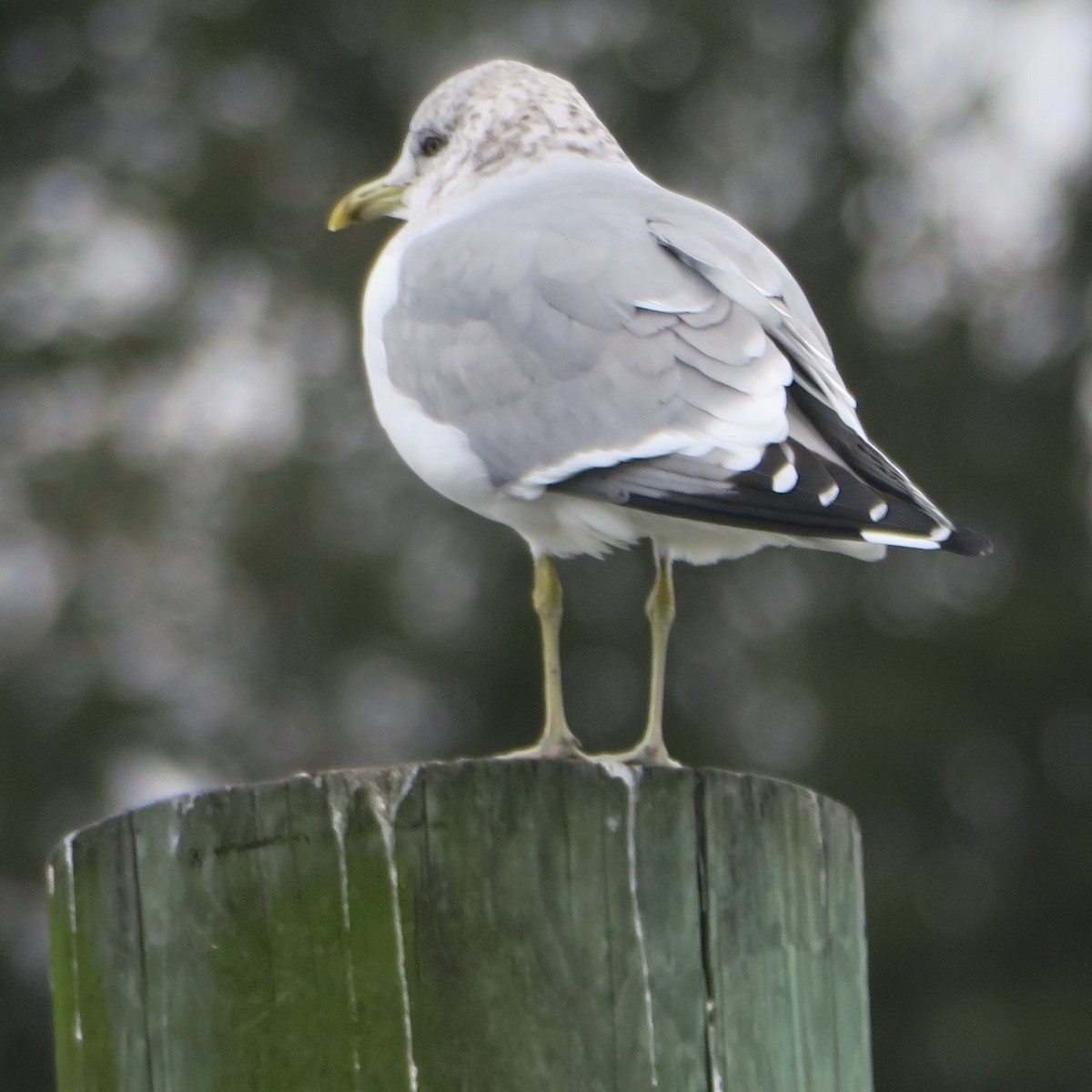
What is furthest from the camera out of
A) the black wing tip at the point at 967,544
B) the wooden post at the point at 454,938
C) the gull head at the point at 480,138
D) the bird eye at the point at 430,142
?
the bird eye at the point at 430,142

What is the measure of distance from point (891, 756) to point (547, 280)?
727 centimetres

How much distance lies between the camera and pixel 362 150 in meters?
11.2

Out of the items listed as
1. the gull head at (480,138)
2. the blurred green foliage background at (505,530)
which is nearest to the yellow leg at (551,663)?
the gull head at (480,138)

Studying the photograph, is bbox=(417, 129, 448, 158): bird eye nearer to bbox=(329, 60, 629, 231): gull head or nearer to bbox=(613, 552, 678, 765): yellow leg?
bbox=(329, 60, 629, 231): gull head

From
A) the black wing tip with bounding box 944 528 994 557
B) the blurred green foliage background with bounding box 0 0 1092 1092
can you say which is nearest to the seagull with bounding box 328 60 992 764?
the black wing tip with bounding box 944 528 994 557

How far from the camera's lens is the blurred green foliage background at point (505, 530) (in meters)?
9.75

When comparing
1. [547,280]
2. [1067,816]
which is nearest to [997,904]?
[1067,816]

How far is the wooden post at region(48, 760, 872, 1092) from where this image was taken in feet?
6.64

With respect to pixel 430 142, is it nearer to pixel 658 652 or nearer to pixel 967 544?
pixel 658 652

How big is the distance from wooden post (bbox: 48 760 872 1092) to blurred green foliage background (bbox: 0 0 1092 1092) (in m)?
7.40

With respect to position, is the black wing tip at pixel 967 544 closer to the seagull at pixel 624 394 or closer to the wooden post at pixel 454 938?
the seagull at pixel 624 394

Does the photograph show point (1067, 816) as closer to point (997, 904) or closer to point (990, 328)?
point (997, 904)

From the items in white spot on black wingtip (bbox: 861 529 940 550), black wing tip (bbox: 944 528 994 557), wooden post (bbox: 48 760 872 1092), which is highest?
white spot on black wingtip (bbox: 861 529 940 550)

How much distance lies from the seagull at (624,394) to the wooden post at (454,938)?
586mm
